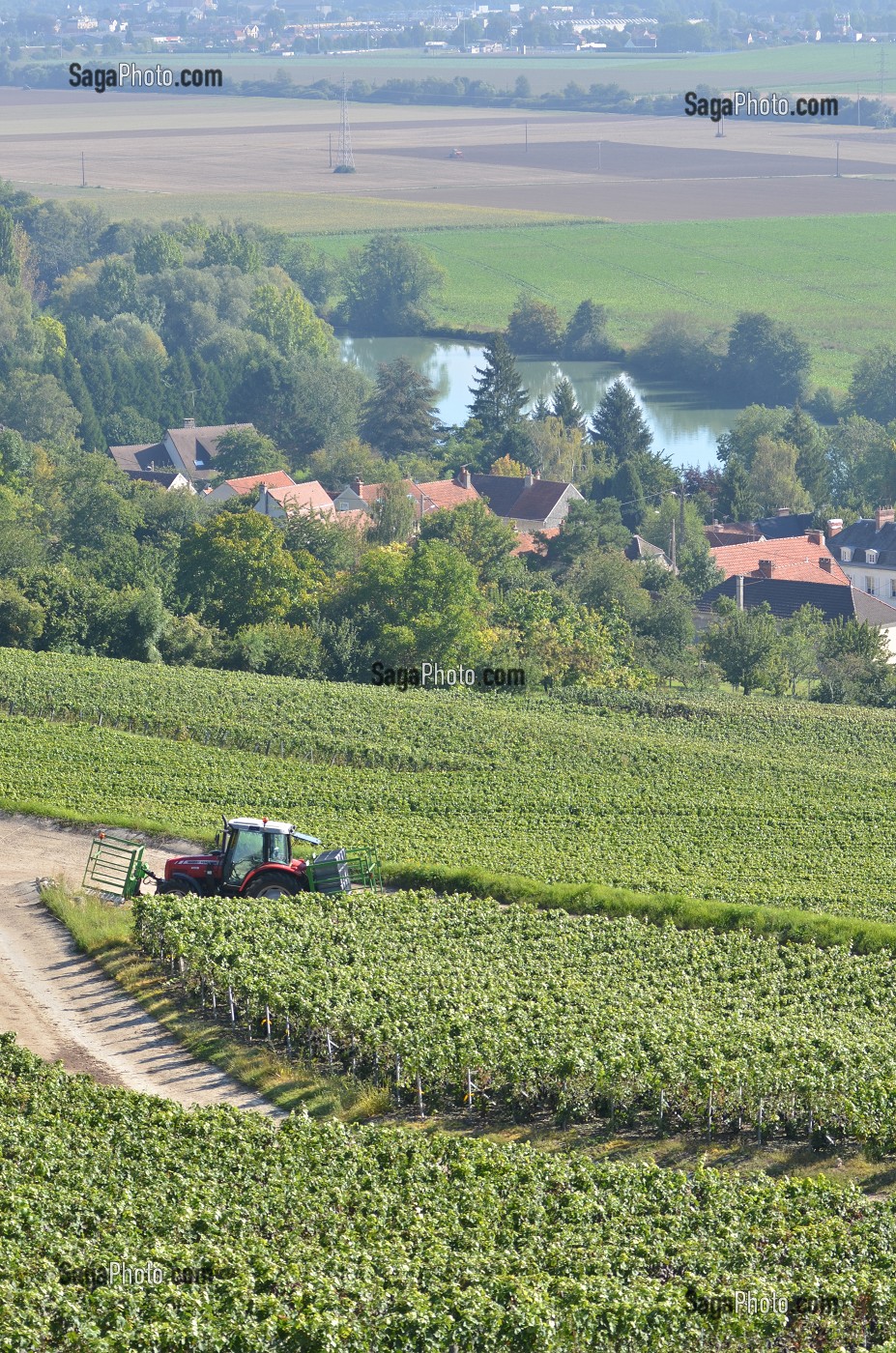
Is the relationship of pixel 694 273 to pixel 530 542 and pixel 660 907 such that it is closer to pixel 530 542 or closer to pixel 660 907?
pixel 530 542

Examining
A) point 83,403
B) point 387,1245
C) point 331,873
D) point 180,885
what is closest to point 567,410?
point 83,403

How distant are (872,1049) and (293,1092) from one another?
24.3 feet

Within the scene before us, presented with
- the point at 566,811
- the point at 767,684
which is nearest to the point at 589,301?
the point at 767,684

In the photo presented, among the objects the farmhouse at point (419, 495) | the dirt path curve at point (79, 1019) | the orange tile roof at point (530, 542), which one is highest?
the dirt path curve at point (79, 1019)

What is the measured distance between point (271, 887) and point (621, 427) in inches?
3485

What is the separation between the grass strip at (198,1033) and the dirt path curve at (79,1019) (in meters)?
0.16

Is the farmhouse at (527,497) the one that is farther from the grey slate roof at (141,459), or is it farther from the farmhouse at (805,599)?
the grey slate roof at (141,459)

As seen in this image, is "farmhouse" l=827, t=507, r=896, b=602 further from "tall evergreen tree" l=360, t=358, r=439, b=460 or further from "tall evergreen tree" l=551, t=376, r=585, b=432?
"tall evergreen tree" l=360, t=358, r=439, b=460

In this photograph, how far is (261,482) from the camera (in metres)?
97.4

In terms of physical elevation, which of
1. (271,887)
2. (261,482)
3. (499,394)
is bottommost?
(261,482)

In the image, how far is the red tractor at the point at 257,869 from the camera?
28.3 m

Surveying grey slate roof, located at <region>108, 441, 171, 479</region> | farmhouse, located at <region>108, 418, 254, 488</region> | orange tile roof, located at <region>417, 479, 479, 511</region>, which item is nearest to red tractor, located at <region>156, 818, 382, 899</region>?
orange tile roof, located at <region>417, 479, 479, 511</region>

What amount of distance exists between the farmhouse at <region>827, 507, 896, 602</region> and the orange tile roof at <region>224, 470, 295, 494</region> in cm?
3057

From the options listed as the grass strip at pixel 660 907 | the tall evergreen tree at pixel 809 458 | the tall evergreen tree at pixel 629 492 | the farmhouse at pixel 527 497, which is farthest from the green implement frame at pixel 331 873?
the tall evergreen tree at pixel 809 458
